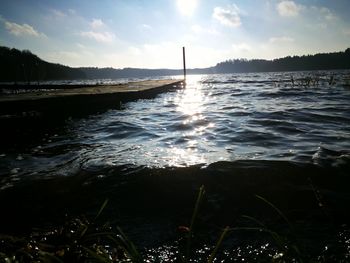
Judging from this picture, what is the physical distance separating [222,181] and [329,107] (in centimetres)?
892

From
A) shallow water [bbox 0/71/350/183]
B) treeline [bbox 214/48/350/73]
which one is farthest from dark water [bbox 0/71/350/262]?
treeline [bbox 214/48/350/73]

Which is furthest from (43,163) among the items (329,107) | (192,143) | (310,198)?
(329,107)

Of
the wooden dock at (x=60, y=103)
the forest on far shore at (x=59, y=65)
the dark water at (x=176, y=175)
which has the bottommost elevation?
the dark water at (x=176, y=175)

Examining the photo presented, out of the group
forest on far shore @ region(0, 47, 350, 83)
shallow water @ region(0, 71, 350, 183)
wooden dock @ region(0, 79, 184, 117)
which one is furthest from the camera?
forest on far shore @ region(0, 47, 350, 83)

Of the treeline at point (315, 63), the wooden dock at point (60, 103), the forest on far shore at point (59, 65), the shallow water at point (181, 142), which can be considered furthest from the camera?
the treeline at point (315, 63)

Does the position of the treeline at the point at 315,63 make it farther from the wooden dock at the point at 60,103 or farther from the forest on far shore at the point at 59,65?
the wooden dock at the point at 60,103

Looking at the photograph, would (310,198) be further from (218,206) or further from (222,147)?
(222,147)

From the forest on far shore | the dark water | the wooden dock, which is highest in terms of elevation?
the forest on far shore

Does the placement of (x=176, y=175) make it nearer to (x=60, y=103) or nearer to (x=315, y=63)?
(x=60, y=103)

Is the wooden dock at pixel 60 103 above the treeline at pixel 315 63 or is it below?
below

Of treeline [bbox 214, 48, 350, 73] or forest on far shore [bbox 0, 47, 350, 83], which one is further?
treeline [bbox 214, 48, 350, 73]

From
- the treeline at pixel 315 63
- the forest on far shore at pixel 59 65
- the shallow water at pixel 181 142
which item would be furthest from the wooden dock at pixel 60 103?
the treeline at pixel 315 63

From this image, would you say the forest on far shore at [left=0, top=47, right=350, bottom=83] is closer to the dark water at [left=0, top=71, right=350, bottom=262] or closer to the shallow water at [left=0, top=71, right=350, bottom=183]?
the shallow water at [left=0, top=71, right=350, bottom=183]

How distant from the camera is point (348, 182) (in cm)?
380
